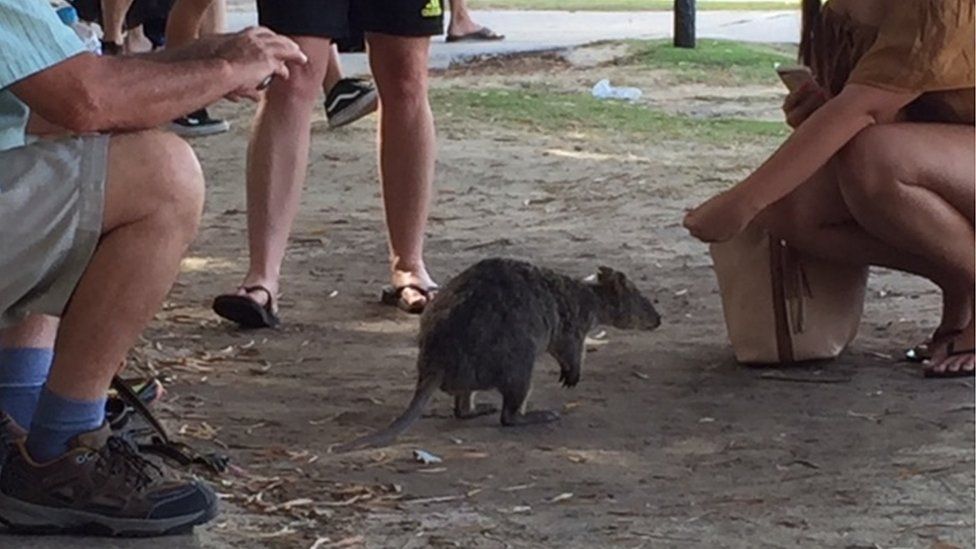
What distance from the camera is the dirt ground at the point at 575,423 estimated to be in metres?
3.50

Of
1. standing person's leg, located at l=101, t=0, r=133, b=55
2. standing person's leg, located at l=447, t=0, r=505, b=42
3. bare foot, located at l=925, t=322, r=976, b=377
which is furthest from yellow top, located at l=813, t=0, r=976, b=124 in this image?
standing person's leg, located at l=447, t=0, r=505, b=42

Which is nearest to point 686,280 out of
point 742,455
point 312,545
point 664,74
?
point 742,455

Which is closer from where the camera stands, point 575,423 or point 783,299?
point 575,423

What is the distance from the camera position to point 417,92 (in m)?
5.44

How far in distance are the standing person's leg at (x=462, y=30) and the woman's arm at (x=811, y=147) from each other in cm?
1007

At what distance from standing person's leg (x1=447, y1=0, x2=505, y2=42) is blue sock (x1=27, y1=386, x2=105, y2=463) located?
36.5ft

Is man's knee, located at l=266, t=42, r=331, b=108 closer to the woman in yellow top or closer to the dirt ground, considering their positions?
the dirt ground

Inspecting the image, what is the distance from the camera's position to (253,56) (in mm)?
3371

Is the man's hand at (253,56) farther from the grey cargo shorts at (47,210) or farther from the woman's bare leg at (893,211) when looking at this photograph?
the woman's bare leg at (893,211)

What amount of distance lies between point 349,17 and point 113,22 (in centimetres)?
363

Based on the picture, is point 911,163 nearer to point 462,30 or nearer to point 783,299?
point 783,299

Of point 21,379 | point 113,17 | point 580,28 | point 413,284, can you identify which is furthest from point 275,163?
point 580,28

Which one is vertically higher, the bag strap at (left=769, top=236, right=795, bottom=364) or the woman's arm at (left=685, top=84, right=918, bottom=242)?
the woman's arm at (left=685, top=84, right=918, bottom=242)

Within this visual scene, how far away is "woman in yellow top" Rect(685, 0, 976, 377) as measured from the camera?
4.29m
